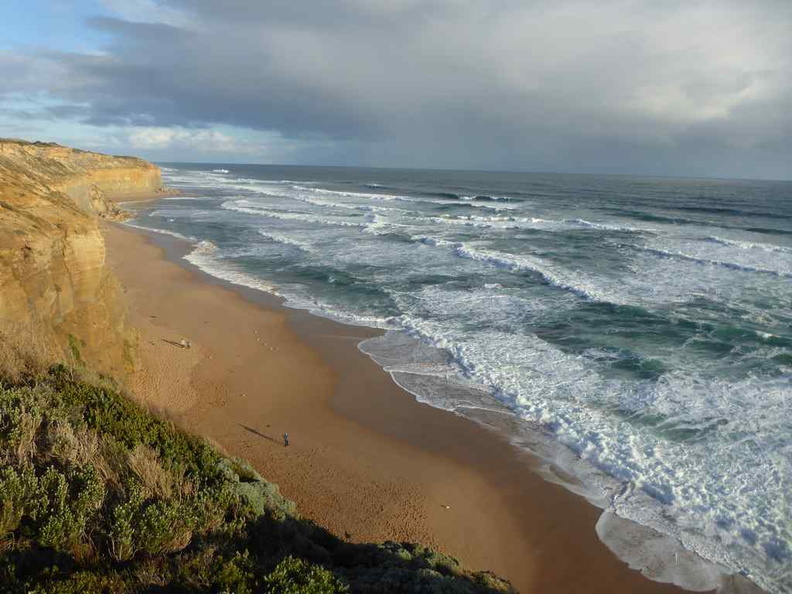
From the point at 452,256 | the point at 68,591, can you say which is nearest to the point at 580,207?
the point at 452,256

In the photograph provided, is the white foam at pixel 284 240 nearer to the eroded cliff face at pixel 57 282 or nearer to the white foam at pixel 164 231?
the white foam at pixel 164 231

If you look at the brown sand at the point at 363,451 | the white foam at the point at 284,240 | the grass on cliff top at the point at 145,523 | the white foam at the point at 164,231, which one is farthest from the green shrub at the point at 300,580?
the white foam at the point at 164,231

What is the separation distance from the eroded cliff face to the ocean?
21.0ft

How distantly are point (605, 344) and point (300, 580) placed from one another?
41.1ft

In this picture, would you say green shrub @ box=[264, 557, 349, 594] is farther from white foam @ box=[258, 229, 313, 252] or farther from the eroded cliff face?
white foam @ box=[258, 229, 313, 252]

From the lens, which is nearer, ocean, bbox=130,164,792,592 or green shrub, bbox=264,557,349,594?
green shrub, bbox=264,557,349,594

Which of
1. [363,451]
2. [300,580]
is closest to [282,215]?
[363,451]

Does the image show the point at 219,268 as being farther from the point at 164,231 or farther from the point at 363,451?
the point at 363,451

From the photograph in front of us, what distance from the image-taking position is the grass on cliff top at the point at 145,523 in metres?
3.90

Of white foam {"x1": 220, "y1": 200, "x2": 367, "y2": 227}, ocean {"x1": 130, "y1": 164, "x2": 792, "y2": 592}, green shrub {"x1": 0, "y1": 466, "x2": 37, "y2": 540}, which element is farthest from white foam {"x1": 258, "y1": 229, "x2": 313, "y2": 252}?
green shrub {"x1": 0, "y1": 466, "x2": 37, "y2": 540}

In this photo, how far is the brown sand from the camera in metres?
7.30

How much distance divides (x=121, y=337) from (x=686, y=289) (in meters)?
20.1

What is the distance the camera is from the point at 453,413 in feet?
35.8

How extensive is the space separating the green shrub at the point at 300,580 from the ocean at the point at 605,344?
5241 mm
